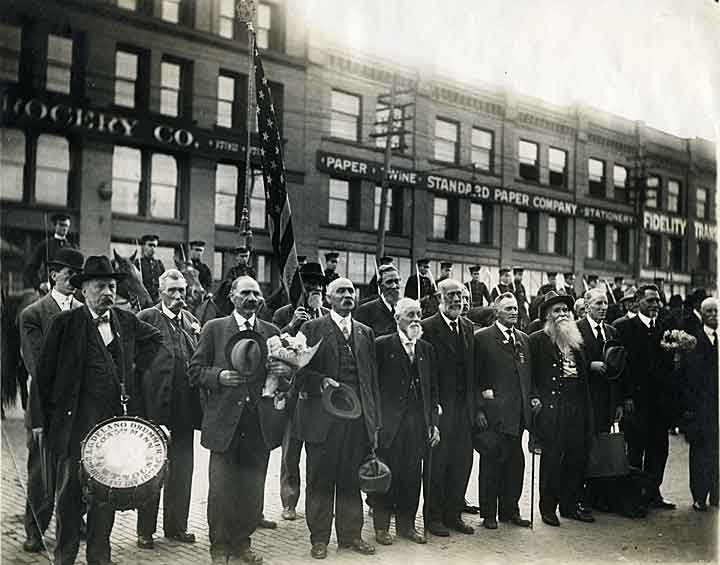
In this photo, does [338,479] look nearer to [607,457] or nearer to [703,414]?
[607,457]

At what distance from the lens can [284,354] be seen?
4441mm

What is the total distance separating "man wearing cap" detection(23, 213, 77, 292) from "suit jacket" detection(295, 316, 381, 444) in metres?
1.54

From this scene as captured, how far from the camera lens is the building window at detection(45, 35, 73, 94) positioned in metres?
4.34

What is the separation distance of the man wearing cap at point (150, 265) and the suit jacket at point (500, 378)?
224 centimetres

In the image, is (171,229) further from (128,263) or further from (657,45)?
(657,45)

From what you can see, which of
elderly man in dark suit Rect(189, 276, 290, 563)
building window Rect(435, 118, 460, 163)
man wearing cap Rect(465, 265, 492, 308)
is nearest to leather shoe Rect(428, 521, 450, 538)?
elderly man in dark suit Rect(189, 276, 290, 563)

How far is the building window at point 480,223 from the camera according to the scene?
5.61 metres

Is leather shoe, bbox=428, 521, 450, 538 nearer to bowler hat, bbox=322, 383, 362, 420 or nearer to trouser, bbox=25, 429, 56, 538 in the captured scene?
bowler hat, bbox=322, 383, 362, 420

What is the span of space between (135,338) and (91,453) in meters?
0.69

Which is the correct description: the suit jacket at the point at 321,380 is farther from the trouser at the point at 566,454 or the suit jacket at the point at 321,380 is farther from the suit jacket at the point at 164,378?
the trouser at the point at 566,454

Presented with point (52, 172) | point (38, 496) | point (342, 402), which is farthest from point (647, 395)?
point (52, 172)

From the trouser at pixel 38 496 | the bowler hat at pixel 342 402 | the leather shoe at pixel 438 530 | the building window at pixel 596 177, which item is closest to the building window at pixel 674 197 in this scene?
the building window at pixel 596 177

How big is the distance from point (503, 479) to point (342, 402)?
1.46 m

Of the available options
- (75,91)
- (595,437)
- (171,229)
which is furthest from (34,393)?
(595,437)
